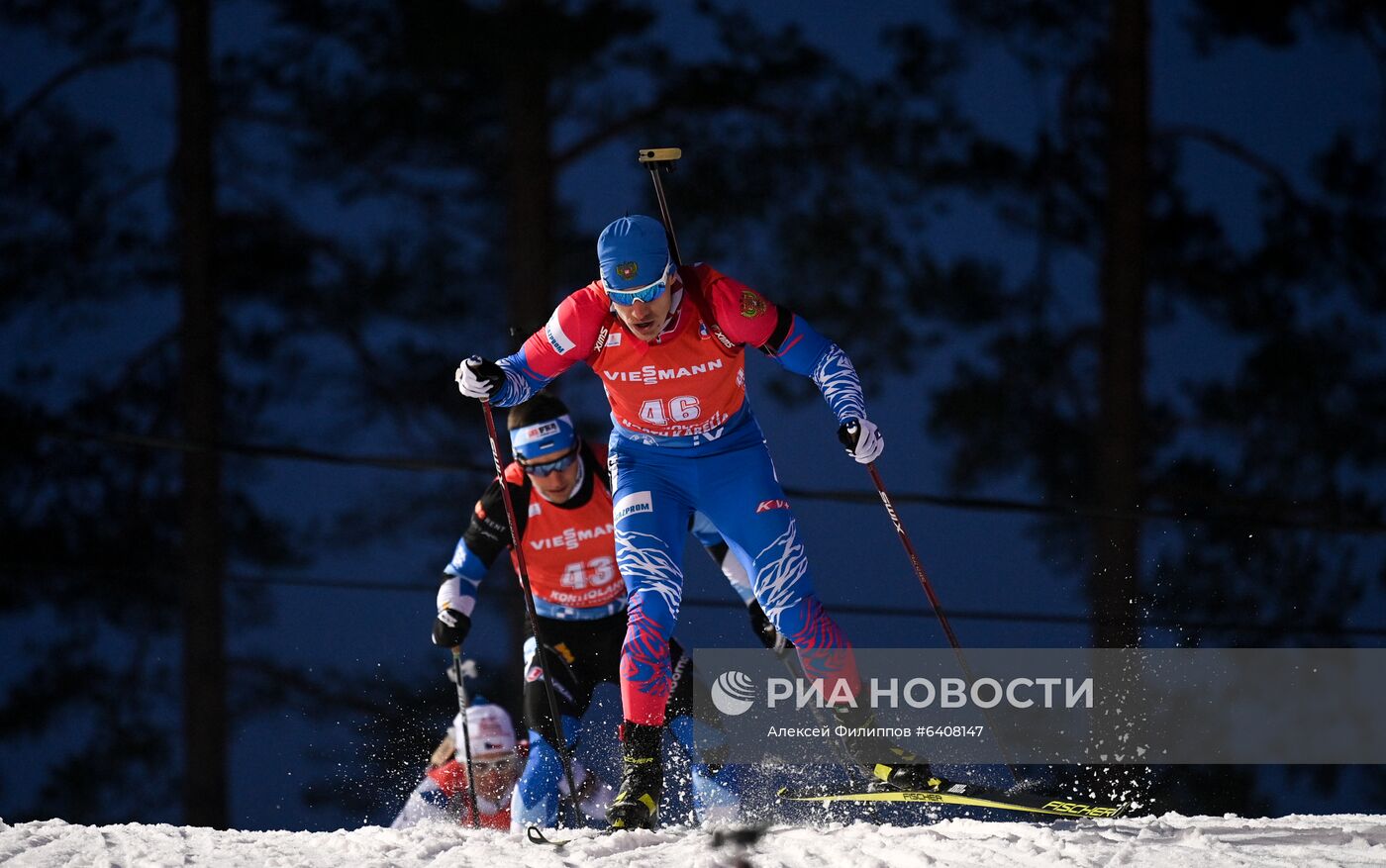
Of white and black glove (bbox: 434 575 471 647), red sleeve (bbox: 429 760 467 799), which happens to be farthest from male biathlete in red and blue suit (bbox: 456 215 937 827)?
red sleeve (bbox: 429 760 467 799)

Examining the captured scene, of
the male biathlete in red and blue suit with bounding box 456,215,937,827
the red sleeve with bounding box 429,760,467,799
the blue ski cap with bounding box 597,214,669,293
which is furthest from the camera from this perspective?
the red sleeve with bounding box 429,760,467,799

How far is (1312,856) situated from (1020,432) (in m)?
7.48

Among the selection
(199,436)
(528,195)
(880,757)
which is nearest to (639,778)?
(880,757)

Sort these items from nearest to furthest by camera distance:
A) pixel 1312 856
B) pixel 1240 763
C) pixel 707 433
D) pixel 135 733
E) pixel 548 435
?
pixel 1312 856, pixel 707 433, pixel 548 435, pixel 1240 763, pixel 135 733

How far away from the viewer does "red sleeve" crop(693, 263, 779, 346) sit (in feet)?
15.7

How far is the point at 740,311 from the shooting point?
4.77 meters

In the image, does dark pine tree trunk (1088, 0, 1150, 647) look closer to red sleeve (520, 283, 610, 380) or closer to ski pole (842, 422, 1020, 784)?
ski pole (842, 422, 1020, 784)

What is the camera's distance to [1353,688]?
11.8 meters

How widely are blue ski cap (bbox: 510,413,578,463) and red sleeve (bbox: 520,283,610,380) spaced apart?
70 centimetres

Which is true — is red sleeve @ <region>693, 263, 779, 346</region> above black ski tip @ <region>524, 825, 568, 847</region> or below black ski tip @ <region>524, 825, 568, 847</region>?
above

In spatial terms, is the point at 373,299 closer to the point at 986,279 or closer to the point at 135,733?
the point at 135,733

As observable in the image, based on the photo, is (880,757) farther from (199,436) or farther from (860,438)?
(199,436)

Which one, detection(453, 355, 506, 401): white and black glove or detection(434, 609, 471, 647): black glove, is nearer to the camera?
A: detection(453, 355, 506, 401): white and black glove

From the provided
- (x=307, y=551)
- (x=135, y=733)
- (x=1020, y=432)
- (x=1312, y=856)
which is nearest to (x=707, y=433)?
(x=1312, y=856)
